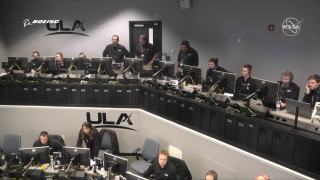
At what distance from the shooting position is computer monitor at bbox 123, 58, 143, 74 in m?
5.67

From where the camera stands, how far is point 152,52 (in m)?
7.70

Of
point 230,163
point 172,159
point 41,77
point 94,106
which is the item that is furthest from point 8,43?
point 230,163

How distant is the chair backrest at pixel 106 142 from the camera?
16.9ft

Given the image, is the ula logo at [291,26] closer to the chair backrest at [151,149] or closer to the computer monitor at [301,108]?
the computer monitor at [301,108]

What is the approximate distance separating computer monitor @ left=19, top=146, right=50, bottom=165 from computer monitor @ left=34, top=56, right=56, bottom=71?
7.56 feet

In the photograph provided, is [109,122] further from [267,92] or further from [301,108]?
[301,108]

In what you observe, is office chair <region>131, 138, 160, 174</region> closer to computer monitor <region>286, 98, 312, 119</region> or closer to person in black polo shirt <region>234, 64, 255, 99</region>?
person in black polo shirt <region>234, 64, 255, 99</region>

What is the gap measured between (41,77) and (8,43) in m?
4.01

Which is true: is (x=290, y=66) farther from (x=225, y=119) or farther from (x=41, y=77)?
(x=41, y=77)

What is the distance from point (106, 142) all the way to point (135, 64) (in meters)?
1.57

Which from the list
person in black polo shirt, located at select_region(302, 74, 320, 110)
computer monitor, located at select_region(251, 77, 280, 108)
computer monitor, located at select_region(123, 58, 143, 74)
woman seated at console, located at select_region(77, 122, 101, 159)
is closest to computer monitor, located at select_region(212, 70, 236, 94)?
computer monitor, located at select_region(251, 77, 280, 108)

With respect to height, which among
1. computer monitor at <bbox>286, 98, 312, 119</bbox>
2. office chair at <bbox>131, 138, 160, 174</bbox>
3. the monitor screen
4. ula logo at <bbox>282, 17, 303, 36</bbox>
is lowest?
office chair at <bbox>131, 138, 160, 174</bbox>

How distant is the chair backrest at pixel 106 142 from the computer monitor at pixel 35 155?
113 centimetres

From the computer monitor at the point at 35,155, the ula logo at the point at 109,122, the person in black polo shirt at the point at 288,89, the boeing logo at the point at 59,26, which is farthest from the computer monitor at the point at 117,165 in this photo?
the boeing logo at the point at 59,26
